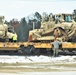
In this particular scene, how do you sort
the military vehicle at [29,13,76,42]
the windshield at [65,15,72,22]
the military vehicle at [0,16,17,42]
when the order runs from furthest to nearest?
the military vehicle at [0,16,17,42] < the windshield at [65,15,72,22] < the military vehicle at [29,13,76,42]

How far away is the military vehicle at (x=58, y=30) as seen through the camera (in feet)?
124

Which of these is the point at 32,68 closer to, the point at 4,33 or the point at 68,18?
the point at 4,33

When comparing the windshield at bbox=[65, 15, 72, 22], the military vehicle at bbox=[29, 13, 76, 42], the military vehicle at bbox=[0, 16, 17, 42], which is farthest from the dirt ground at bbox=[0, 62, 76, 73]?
the military vehicle at bbox=[0, 16, 17, 42]

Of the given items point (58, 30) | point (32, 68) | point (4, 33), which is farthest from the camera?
point (4, 33)

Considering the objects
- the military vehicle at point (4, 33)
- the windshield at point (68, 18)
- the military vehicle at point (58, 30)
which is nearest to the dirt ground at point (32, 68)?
the military vehicle at point (58, 30)

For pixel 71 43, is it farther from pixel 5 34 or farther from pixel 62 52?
pixel 5 34

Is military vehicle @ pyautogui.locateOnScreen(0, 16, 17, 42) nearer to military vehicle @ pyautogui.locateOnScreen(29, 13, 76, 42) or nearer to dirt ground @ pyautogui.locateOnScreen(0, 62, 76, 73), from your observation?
military vehicle @ pyautogui.locateOnScreen(29, 13, 76, 42)

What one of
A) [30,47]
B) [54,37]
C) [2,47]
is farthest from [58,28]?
[2,47]

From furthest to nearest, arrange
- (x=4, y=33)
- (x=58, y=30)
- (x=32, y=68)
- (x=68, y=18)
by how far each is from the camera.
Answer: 1. (x=4, y=33)
2. (x=68, y=18)
3. (x=58, y=30)
4. (x=32, y=68)

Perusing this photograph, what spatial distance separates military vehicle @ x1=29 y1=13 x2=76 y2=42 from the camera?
37.8m

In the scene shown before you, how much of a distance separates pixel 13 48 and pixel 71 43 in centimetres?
549

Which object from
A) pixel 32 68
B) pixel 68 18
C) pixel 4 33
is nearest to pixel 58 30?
pixel 68 18

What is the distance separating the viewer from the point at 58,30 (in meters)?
37.8

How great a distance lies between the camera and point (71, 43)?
119 feet
